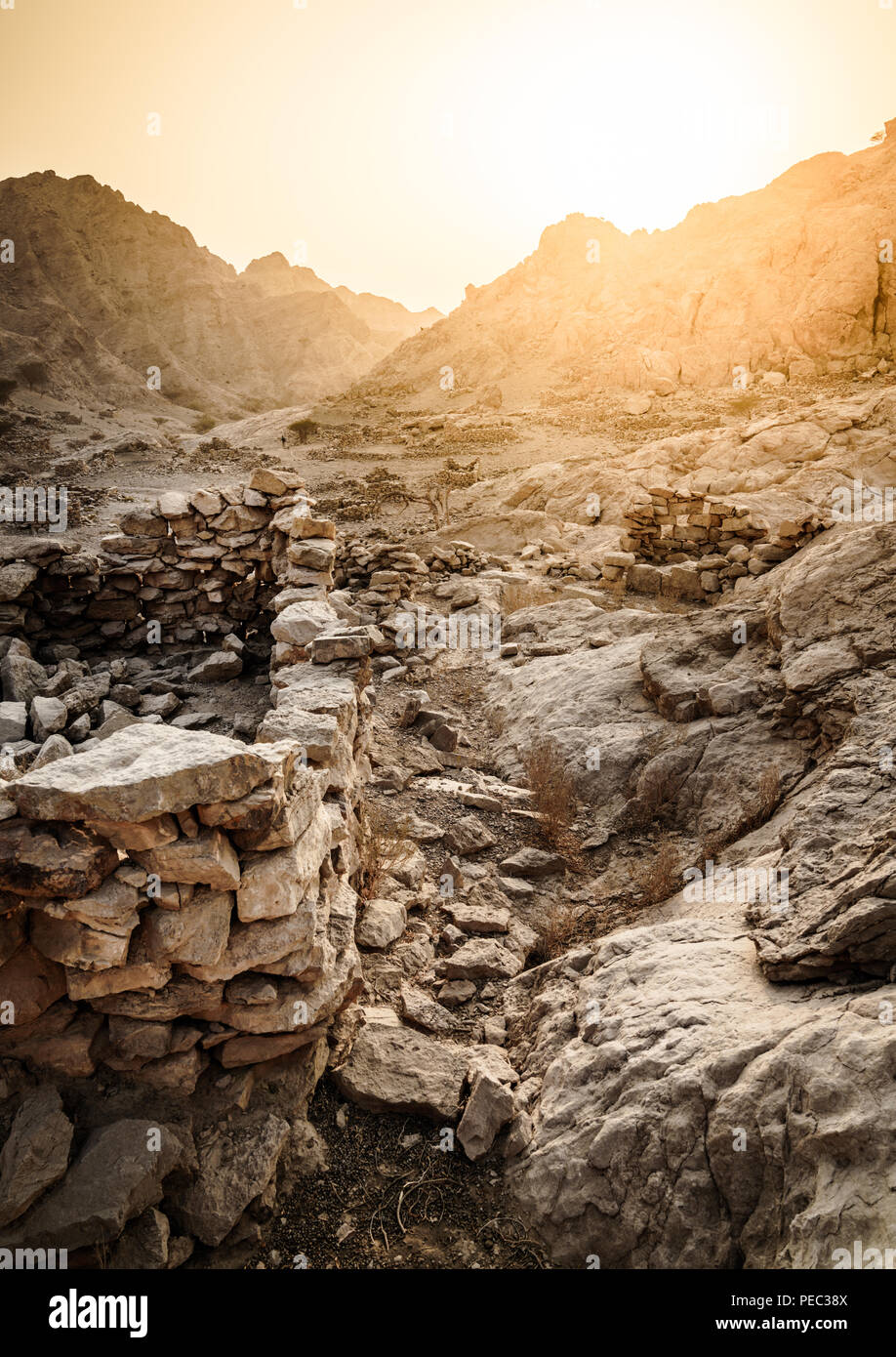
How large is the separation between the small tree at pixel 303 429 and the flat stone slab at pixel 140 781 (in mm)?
27928

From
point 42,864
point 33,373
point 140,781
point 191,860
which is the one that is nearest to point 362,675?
point 191,860

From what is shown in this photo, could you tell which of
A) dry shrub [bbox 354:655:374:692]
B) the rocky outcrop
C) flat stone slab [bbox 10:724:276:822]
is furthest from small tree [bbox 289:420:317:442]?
the rocky outcrop

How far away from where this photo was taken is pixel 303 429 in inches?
1177

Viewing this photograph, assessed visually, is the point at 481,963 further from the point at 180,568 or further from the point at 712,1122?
the point at 180,568

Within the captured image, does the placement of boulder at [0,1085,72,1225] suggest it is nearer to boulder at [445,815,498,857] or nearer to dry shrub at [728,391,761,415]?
boulder at [445,815,498,857]

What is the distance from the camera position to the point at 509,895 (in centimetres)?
548

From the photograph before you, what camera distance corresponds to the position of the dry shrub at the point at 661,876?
16.7 ft

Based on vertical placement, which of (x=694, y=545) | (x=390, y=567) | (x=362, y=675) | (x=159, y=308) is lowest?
(x=362, y=675)

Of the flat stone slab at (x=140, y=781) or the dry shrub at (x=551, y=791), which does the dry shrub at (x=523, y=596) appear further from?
the flat stone slab at (x=140, y=781)

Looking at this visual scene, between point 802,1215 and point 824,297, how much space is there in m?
35.2

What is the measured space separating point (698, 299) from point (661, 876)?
35171mm

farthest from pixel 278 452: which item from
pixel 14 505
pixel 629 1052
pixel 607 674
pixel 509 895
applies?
pixel 629 1052

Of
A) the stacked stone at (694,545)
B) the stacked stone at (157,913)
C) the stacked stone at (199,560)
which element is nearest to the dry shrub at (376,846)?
the stacked stone at (157,913)

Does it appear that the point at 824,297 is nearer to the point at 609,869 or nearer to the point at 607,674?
the point at 607,674
